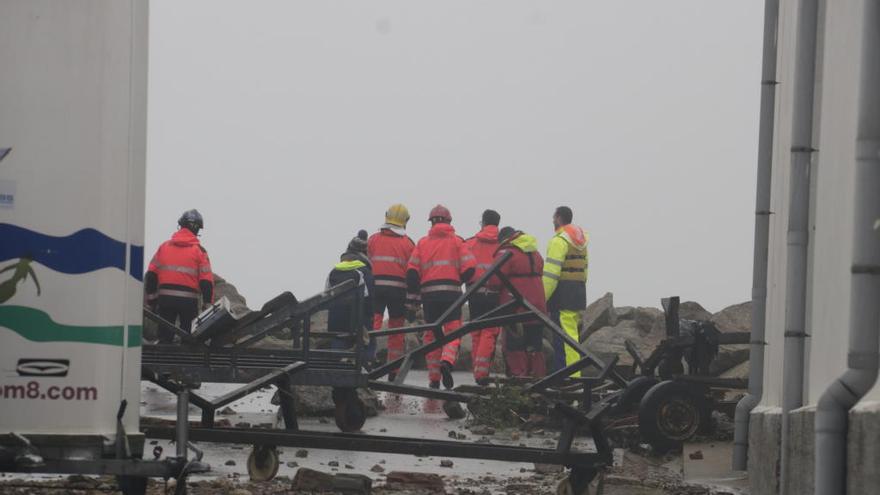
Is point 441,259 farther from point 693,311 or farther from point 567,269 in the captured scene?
point 693,311

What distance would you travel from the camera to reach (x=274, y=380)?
11.8 metres

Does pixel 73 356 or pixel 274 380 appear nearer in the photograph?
Result: pixel 73 356

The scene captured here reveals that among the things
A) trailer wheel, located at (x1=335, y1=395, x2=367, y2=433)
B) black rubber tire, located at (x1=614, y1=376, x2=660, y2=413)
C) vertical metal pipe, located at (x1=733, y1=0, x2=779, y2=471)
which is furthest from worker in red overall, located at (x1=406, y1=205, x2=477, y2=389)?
vertical metal pipe, located at (x1=733, y1=0, x2=779, y2=471)

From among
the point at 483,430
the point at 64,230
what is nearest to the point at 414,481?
the point at 483,430

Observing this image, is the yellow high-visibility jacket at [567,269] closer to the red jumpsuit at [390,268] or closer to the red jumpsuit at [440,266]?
the red jumpsuit at [440,266]

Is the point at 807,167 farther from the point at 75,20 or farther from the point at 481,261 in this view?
the point at 481,261

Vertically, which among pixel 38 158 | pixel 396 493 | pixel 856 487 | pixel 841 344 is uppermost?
pixel 38 158

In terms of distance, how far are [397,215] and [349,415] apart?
6.43 meters

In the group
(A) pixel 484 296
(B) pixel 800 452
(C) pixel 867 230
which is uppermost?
(C) pixel 867 230

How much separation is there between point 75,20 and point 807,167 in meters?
4.40

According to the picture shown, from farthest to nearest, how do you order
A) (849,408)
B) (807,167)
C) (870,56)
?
(807,167), (849,408), (870,56)

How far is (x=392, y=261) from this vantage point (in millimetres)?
20891

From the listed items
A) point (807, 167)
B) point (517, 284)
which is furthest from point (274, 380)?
point (517, 284)

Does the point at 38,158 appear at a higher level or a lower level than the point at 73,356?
higher
